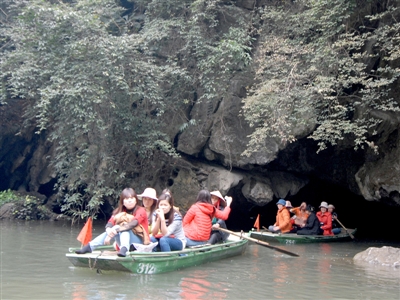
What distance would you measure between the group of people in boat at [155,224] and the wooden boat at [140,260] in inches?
5.3

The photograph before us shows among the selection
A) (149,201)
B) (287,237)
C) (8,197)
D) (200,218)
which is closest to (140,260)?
(149,201)

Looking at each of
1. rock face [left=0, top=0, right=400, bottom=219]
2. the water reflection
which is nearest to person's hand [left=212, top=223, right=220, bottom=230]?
the water reflection

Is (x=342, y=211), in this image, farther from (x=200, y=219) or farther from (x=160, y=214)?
(x=160, y=214)

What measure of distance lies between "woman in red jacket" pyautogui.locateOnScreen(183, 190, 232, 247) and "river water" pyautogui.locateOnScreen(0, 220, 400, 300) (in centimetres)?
54

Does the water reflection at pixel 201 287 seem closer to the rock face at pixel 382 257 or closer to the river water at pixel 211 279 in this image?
the river water at pixel 211 279

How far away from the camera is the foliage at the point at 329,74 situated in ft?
35.3

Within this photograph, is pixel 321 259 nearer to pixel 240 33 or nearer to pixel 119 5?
pixel 240 33

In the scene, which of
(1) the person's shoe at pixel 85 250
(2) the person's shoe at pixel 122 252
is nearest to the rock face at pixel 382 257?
(2) the person's shoe at pixel 122 252

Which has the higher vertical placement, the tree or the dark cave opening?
the tree

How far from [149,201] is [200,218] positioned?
133 cm

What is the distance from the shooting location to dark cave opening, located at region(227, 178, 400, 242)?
16250 millimetres

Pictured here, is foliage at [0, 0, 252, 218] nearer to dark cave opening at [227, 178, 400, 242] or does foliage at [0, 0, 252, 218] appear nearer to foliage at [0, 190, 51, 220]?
foliage at [0, 190, 51, 220]

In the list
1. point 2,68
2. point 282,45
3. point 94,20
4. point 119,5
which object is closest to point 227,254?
point 282,45

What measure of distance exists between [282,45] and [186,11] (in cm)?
366
